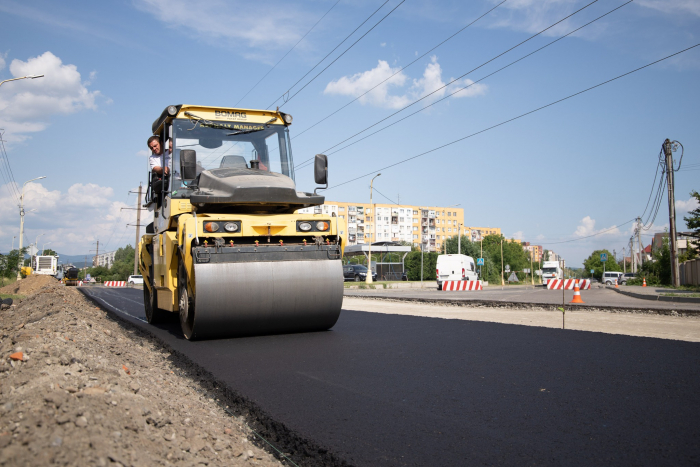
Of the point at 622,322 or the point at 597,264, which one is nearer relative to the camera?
the point at 622,322

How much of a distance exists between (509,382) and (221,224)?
12.2 ft

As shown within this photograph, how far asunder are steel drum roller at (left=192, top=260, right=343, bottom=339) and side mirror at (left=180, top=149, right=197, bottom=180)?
4.69 ft

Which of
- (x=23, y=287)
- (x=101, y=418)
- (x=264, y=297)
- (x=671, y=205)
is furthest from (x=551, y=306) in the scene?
(x=23, y=287)

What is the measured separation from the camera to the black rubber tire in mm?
6551

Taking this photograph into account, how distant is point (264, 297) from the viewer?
6.53m

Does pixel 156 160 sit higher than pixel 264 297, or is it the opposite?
pixel 156 160

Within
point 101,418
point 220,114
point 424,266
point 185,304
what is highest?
point 220,114

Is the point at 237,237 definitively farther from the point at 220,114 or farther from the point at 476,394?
the point at 476,394

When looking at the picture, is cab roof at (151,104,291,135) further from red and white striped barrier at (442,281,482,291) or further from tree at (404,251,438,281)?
tree at (404,251,438,281)

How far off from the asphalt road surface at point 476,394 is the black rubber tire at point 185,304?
0.66 feet

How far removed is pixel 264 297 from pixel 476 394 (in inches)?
127

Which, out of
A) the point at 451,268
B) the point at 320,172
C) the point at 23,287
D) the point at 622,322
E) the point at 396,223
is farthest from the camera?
the point at 396,223

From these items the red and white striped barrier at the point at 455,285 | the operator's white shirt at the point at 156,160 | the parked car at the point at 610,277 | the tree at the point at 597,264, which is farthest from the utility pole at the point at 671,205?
the tree at the point at 597,264

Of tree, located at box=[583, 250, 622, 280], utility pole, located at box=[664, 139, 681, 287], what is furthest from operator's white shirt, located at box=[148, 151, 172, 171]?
tree, located at box=[583, 250, 622, 280]
